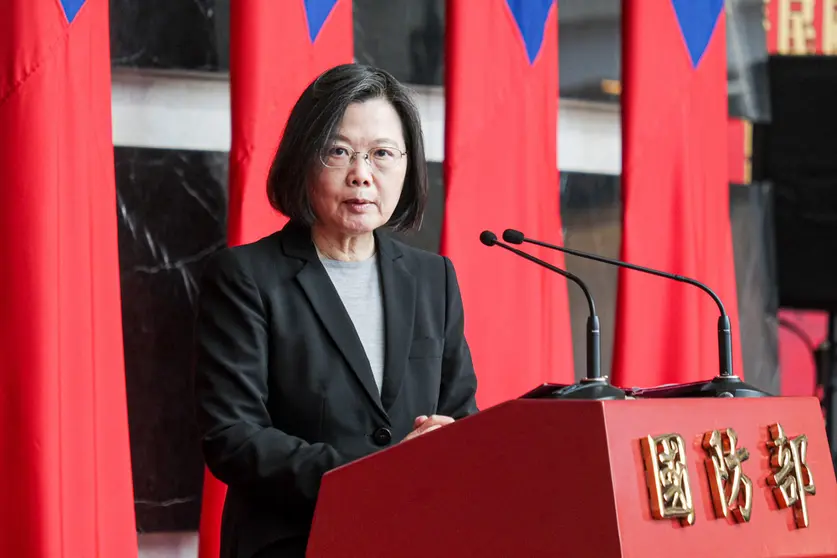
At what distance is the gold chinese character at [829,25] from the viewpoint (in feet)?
11.4

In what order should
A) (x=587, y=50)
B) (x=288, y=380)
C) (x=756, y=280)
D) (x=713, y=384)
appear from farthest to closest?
(x=756, y=280) < (x=587, y=50) < (x=288, y=380) < (x=713, y=384)

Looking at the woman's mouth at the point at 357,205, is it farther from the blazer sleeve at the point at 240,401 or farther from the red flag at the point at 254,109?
the red flag at the point at 254,109

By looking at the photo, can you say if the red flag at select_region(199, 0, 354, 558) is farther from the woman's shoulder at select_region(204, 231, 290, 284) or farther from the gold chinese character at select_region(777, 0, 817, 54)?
the gold chinese character at select_region(777, 0, 817, 54)

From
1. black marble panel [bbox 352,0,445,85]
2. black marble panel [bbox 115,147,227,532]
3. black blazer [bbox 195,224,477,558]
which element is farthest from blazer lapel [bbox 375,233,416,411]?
black marble panel [bbox 352,0,445,85]

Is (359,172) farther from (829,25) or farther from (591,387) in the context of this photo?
(829,25)

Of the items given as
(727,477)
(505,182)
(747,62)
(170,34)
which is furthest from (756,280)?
(727,477)

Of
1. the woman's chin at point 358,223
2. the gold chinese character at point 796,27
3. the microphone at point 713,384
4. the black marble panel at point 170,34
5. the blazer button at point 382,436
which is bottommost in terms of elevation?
the blazer button at point 382,436

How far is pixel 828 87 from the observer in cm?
292

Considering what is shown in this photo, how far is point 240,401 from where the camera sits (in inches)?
53.1

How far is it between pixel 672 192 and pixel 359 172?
4.42 ft

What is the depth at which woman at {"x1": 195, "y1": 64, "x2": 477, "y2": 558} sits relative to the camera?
4.40 feet

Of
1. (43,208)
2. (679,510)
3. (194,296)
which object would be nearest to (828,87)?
(194,296)

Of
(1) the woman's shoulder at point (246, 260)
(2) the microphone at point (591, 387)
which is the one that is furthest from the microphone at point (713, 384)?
(1) the woman's shoulder at point (246, 260)

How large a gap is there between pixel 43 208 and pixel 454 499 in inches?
45.7
